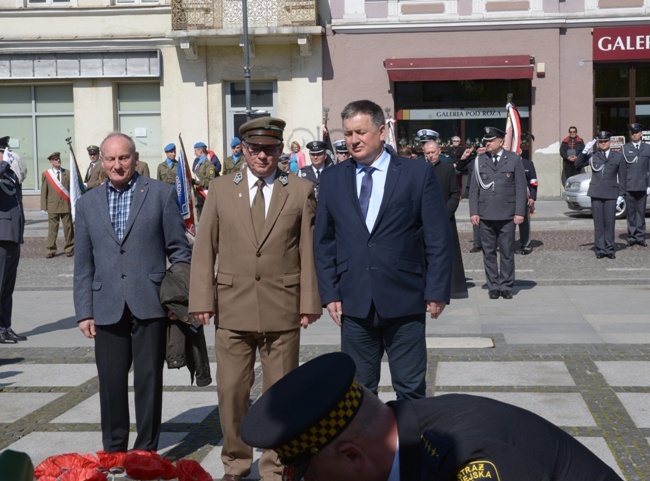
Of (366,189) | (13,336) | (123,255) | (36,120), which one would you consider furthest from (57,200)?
(366,189)

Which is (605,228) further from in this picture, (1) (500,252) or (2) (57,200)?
(2) (57,200)

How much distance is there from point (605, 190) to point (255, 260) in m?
11.9

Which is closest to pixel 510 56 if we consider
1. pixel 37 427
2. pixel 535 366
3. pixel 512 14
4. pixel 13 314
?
pixel 512 14

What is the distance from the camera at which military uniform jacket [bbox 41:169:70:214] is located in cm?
1941

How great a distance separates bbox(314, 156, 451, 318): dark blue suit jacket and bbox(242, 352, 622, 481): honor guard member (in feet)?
9.79

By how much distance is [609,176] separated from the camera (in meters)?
16.8

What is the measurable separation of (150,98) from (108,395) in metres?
25.2

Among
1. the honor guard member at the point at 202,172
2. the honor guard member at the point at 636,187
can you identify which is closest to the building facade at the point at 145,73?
the honor guard member at the point at 202,172

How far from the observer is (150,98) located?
3058 cm

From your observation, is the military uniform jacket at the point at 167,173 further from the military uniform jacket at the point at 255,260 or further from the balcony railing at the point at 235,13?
the military uniform jacket at the point at 255,260

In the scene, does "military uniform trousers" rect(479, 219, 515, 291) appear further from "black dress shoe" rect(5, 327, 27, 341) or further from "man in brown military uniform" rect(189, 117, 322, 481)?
"man in brown military uniform" rect(189, 117, 322, 481)

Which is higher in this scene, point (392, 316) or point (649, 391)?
point (392, 316)

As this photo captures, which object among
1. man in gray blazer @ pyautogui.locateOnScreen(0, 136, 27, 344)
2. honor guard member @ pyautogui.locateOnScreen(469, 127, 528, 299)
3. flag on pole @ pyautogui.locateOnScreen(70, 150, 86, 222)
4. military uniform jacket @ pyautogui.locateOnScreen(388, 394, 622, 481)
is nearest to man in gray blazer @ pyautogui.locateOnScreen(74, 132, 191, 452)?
military uniform jacket @ pyautogui.locateOnScreen(388, 394, 622, 481)

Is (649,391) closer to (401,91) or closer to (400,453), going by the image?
(400,453)
